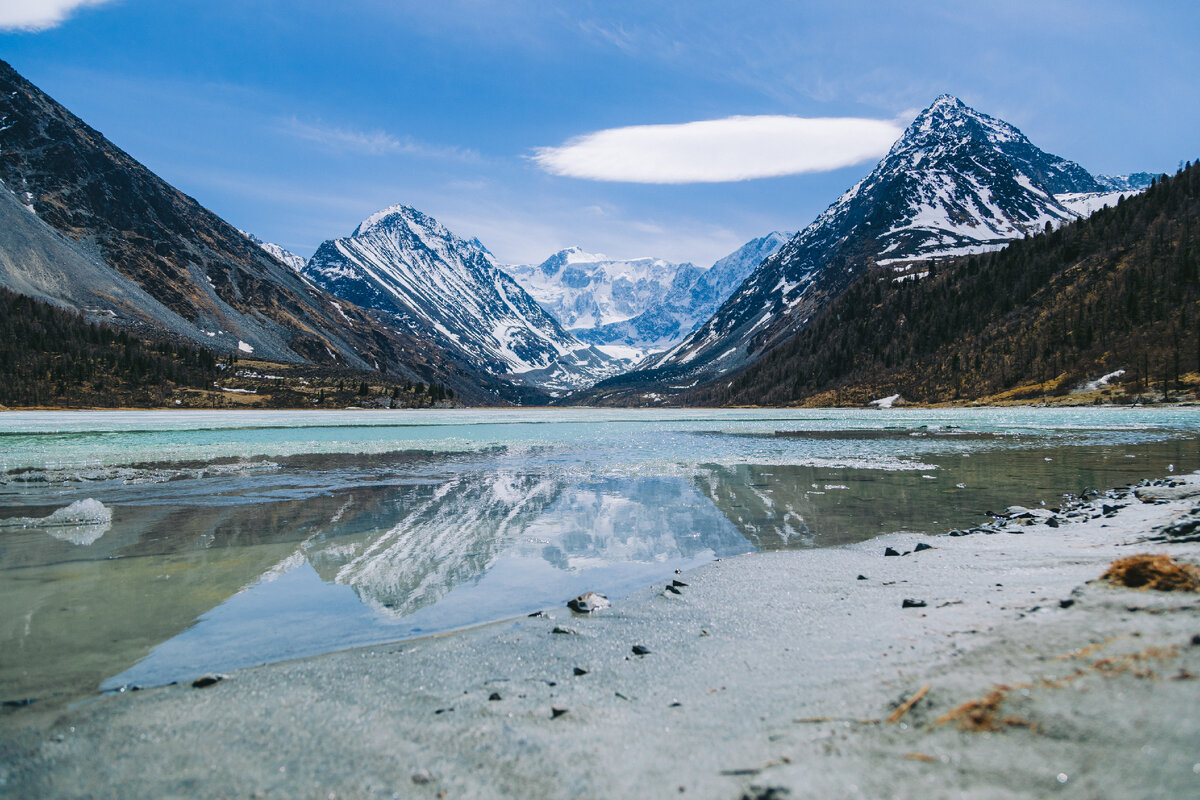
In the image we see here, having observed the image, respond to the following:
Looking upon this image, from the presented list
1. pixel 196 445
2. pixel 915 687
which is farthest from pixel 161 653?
pixel 196 445

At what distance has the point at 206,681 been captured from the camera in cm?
871

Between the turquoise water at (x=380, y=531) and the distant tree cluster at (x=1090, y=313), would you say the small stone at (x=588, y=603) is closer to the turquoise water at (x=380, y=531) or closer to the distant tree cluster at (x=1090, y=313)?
the turquoise water at (x=380, y=531)

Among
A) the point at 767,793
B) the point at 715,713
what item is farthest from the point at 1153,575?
the point at 767,793

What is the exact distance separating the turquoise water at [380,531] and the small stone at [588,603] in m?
0.84

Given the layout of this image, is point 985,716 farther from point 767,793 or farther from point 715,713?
point 715,713

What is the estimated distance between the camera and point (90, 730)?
7.32 metres

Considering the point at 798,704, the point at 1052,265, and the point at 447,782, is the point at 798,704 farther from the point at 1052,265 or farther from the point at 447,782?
the point at 1052,265

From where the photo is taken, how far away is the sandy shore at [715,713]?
4.98 m

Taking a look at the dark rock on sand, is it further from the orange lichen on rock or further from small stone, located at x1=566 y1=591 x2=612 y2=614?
small stone, located at x1=566 y1=591 x2=612 y2=614

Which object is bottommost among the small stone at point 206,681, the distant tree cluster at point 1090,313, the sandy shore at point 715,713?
the small stone at point 206,681

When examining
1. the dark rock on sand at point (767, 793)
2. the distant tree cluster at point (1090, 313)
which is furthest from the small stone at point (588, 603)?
the distant tree cluster at point (1090, 313)

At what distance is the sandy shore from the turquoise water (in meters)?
1.96

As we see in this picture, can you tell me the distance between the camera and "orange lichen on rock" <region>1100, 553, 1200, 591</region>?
7770mm

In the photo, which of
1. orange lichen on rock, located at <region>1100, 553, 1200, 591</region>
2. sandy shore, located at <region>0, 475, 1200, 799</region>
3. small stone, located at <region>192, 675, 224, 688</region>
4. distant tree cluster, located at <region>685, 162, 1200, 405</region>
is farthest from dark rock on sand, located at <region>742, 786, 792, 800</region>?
distant tree cluster, located at <region>685, 162, 1200, 405</region>
